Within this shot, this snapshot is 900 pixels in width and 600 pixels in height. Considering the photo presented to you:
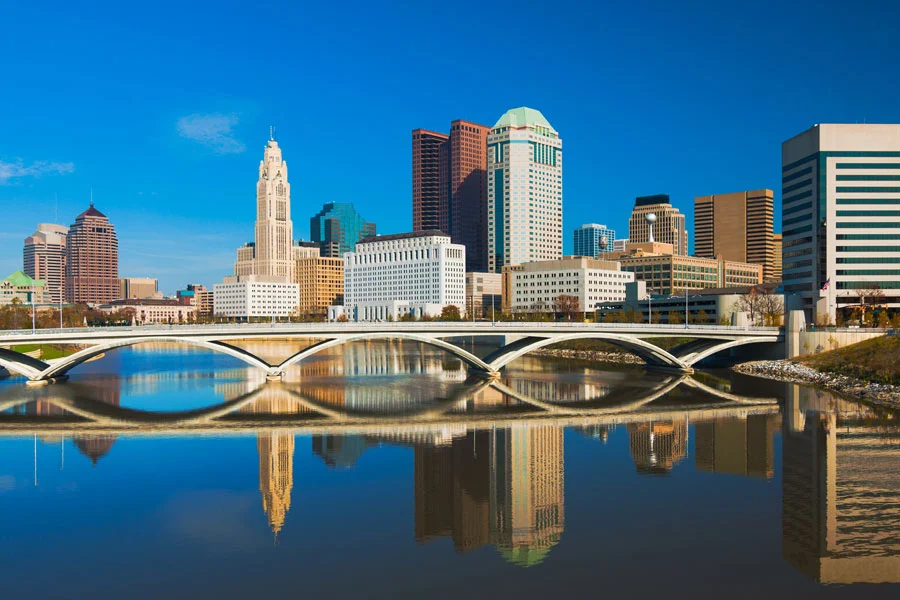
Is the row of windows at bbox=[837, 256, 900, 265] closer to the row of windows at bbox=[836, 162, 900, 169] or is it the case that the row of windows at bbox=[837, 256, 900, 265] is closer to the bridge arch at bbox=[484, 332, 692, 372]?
the row of windows at bbox=[836, 162, 900, 169]

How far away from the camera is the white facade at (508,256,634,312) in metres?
180

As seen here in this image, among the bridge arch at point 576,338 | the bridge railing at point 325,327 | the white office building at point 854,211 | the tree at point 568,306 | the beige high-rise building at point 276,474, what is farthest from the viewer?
the tree at point 568,306

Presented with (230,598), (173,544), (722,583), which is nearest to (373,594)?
(230,598)

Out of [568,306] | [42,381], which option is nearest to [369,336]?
[42,381]

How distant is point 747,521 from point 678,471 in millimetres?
8360

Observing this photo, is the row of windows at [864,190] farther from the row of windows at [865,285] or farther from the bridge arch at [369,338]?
the bridge arch at [369,338]

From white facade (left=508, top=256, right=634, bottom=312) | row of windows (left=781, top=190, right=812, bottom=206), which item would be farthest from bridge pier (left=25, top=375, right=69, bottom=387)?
white facade (left=508, top=256, right=634, bottom=312)

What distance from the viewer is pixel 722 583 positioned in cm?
2283

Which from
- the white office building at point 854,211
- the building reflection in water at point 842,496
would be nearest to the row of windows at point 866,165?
the white office building at point 854,211

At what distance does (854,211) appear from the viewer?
4542 inches

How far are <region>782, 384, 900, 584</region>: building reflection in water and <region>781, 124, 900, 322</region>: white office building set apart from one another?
241 ft

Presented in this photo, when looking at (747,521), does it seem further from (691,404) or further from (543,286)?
(543,286)

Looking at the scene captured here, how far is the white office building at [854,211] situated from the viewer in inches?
4503

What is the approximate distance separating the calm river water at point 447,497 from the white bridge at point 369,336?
20.3ft
